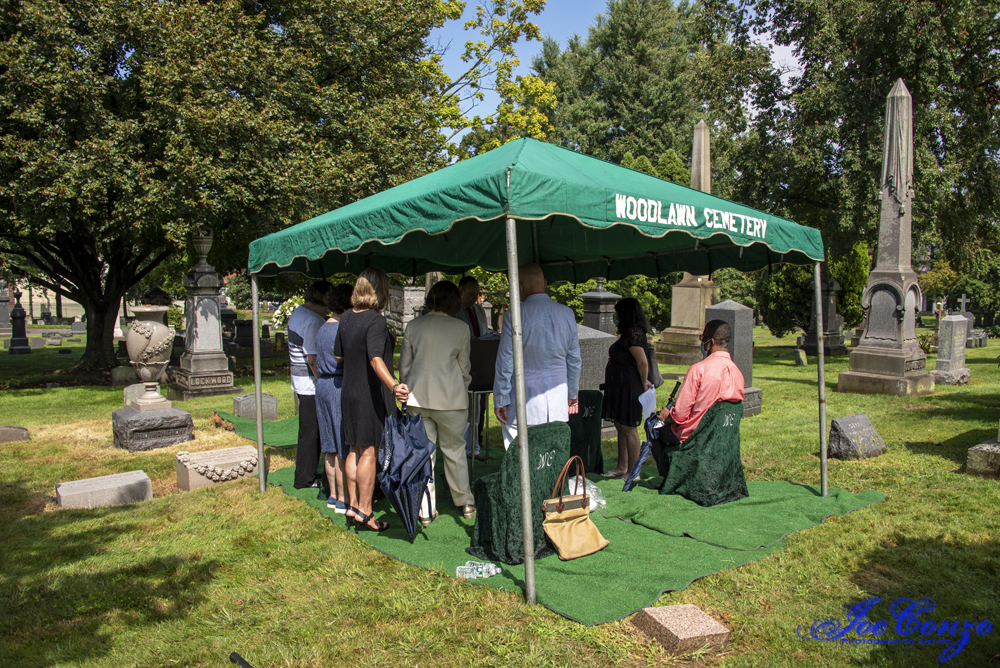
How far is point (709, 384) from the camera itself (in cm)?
512

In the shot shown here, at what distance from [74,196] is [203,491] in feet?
23.9

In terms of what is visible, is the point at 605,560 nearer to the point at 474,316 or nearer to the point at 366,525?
the point at 366,525

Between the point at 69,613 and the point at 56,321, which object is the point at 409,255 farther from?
the point at 56,321

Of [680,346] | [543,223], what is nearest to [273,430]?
[543,223]

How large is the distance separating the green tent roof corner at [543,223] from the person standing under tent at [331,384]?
43 cm

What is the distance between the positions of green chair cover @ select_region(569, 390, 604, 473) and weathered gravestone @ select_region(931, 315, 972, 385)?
927 centimetres

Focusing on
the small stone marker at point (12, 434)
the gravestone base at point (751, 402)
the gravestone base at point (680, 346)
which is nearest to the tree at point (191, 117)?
the small stone marker at point (12, 434)

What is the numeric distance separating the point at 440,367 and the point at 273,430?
4951mm

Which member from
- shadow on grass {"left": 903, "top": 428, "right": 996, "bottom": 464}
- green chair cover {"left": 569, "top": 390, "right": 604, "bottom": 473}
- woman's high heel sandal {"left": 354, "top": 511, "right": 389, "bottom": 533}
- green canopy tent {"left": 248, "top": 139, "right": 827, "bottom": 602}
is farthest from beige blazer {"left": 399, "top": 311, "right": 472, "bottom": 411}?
shadow on grass {"left": 903, "top": 428, "right": 996, "bottom": 464}

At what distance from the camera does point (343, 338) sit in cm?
451

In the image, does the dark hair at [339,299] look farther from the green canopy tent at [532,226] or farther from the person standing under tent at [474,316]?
the person standing under tent at [474,316]

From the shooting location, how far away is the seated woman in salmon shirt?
5.11 metres

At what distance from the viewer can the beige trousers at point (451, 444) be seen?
463 centimetres

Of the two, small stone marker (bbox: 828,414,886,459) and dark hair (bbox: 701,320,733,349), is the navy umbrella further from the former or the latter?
small stone marker (bbox: 828,414,886,459)
